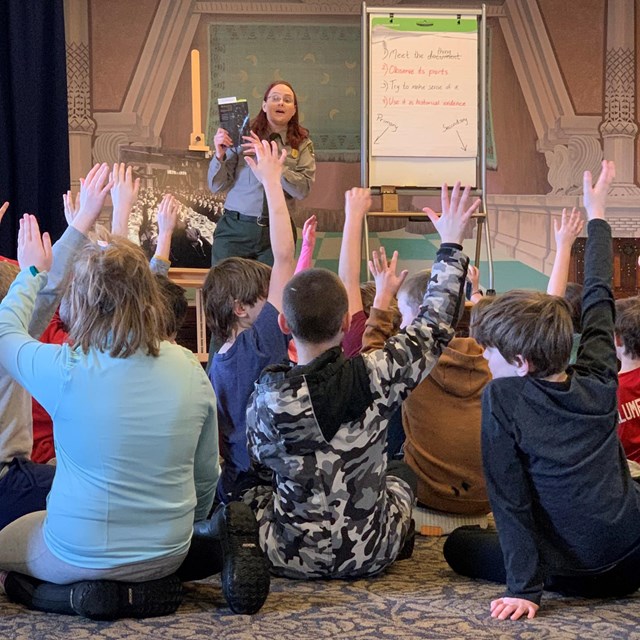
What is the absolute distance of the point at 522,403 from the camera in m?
2.07

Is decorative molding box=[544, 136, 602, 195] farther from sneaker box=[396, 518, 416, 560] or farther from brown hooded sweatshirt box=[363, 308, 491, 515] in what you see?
sneaker box=[396, 518, 416, 560]

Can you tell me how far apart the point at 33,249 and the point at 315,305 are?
640mm

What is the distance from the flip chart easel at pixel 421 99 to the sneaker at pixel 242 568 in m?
3.43

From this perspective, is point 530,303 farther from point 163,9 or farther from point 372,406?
point 163,9

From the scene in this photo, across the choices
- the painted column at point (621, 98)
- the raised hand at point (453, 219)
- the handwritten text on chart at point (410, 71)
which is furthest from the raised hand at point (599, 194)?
the painted column at point (621, 98)

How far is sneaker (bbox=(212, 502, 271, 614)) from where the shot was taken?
79.5 inches

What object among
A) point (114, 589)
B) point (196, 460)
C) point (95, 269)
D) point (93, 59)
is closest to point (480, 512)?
point (196, 460)

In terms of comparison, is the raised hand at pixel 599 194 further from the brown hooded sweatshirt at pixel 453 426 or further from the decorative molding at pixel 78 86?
the decorative molding at pixel 78 86

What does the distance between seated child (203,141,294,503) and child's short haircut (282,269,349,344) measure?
0.31 metres

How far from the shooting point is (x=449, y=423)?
9.02 feet

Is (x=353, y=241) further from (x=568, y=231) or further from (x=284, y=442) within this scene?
(x=284, y=442)

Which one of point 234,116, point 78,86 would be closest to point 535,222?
point 234,116

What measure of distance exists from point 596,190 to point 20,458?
1502 millimetres

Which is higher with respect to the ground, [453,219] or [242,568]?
[453,219]
